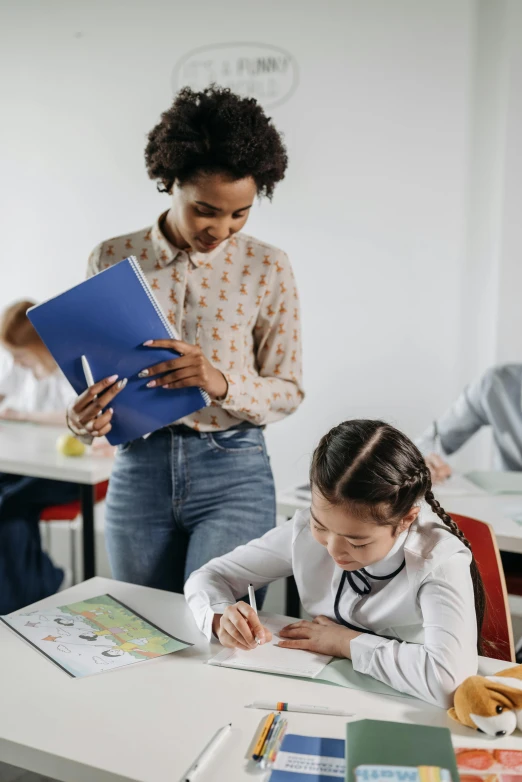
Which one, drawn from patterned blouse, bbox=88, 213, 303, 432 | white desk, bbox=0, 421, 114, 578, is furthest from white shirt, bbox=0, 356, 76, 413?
patterned blouse, bbox=88, 213, 303, 432

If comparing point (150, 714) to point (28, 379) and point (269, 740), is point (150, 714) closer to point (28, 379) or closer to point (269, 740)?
point (269, 740)

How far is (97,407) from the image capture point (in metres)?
1.57

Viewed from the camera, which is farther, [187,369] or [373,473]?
[187,369]

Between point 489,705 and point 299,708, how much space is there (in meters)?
0.24

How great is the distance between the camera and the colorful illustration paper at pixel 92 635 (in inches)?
47.4

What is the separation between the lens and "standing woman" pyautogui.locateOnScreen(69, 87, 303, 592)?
1531 millimetres

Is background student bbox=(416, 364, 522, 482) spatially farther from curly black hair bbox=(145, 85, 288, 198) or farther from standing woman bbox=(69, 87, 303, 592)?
curly black hair bbox=(145, 85, 288, 198)

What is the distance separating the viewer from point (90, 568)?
8.66 ft

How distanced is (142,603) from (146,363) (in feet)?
1.47

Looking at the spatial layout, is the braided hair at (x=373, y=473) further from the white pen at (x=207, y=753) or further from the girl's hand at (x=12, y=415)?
the girl's hand at (x=12, y=415)

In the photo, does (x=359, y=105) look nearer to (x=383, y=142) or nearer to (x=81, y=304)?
(x=383, y=142)

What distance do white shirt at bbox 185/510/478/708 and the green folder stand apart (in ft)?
0.35

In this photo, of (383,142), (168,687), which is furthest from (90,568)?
(383,142)

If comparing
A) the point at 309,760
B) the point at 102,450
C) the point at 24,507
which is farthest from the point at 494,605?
the point at 24,507
